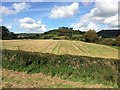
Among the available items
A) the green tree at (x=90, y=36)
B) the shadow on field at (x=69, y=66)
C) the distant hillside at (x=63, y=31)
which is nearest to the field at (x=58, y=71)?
the shadow on field at (x=69, y=66)

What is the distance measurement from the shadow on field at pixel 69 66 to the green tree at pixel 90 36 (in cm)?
2210

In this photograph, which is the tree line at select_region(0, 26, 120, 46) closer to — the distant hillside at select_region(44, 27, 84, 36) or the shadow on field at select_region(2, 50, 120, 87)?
the distant hillside at select_region(44, 27, 84, 36)

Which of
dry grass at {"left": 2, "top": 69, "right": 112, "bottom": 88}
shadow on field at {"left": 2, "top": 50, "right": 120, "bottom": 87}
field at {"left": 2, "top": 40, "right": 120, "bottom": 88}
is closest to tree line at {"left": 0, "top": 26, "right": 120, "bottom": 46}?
shadow on field at {"left": 2, "top": 50, "right": 120, "bottom": 87}

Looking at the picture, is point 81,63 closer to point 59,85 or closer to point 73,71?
point 73,71

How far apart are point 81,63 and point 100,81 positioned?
2220 millimetres

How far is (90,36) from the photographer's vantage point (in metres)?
40.7

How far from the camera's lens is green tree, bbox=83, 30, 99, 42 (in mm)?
39112

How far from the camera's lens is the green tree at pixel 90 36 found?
128 ft

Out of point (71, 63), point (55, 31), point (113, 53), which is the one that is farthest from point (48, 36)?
point (71, 63)

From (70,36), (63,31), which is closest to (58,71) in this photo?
(63,31)

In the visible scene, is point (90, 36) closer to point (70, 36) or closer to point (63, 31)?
point (70, 36)

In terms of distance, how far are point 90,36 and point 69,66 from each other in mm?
24884

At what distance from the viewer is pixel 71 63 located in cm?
1642

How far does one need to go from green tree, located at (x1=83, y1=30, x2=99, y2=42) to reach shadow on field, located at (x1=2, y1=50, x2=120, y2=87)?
870 inches
